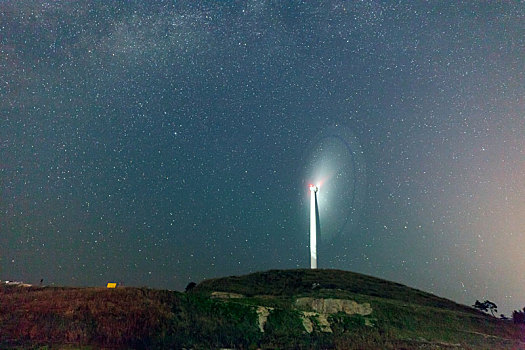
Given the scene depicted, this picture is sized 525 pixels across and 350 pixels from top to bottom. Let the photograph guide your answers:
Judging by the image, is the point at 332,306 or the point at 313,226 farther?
the point at 313,226

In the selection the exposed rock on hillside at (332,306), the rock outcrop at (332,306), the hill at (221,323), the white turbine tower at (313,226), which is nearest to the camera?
the hill at (221,323)

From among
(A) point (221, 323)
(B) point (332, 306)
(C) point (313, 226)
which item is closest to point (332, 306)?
(B) point (332, 306)

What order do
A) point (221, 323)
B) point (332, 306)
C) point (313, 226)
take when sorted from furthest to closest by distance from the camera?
point (313, 226) → point (332, 306) → point (221, 323)

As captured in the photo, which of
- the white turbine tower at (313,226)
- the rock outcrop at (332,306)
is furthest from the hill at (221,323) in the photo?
the white turbine tower at (313,226)

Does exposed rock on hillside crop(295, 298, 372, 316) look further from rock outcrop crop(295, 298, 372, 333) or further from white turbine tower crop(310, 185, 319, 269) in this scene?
white turbine tower crop(310, 185, 319, 269)

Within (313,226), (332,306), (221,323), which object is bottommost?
(221,323)

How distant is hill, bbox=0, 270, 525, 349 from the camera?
1298 inches

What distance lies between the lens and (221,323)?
40.6m

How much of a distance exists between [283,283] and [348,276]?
1509 centimetres

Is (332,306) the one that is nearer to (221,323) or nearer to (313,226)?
(221,323)

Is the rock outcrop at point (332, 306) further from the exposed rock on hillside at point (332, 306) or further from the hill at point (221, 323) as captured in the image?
the hill at point (221, 323)

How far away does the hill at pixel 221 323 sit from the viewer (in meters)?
33.0

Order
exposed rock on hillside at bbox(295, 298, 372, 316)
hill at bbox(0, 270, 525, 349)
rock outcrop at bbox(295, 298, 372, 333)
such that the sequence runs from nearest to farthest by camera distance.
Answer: hill at bbox(0, 270, 525, 349) < rock outcrop at bbox(295, 298, 372, 333) < exposed rock on hillside at bbox(295, 298, 372, 316)

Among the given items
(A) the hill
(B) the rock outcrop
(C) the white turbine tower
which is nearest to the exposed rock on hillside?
(B) the rock outcrop
